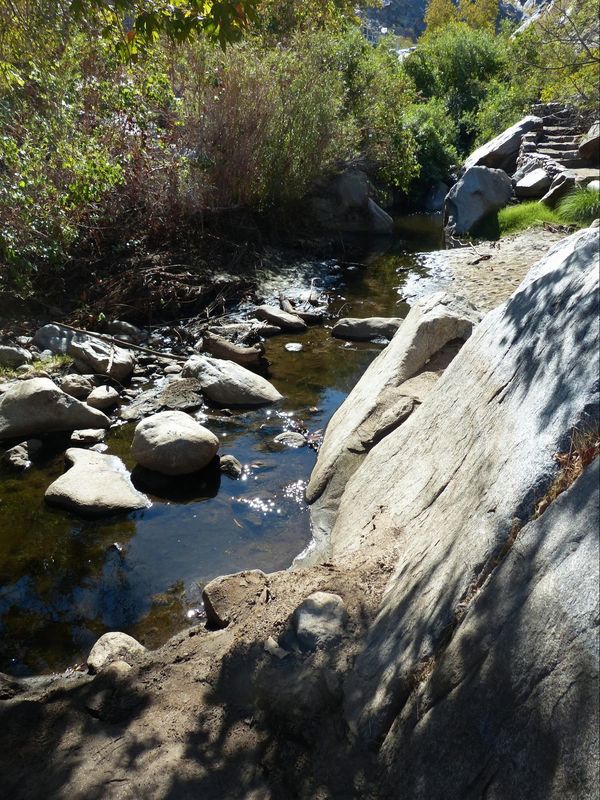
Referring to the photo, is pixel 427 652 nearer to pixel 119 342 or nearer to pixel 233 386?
pixel 233 386

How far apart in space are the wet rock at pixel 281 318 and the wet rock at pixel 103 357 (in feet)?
8.31

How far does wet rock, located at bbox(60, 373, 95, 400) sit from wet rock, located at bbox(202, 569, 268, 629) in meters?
4.29

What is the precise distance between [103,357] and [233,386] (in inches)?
69.8

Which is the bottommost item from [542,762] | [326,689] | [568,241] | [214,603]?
[214,603]

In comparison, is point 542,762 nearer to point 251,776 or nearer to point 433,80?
point 251,776

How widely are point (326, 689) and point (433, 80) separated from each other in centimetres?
3123

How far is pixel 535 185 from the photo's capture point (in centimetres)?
1605

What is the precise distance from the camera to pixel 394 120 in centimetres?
1742

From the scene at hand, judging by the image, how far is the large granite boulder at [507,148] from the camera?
18969 millimetres

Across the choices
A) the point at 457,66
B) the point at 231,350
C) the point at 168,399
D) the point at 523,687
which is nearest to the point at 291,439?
the point at 168,399

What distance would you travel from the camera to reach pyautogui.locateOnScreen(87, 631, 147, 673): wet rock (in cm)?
411

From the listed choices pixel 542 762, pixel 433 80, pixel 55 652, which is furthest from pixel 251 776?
pixel 433 80

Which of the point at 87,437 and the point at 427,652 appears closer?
the point at 427,652

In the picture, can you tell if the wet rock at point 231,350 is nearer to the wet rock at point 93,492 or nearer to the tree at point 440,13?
the wet rock at point 93,492
